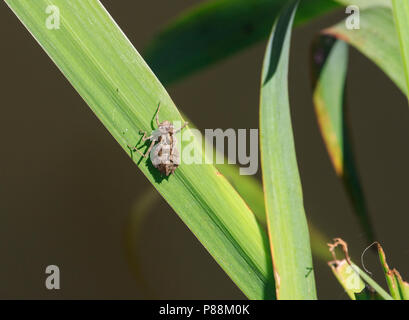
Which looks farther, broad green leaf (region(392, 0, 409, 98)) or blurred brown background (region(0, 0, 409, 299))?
blurred brown background (region(0, 0, 409, 299))

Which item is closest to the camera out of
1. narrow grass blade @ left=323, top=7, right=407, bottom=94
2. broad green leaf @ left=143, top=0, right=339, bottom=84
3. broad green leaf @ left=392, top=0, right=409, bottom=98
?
broad green leaf @ left=392, top=0, right=409, bottom=98

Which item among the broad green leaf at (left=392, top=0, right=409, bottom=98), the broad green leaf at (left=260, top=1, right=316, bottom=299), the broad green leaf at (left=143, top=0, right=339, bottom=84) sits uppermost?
the broad green leaf at (left=143, top=0, right=339, bottom=84)

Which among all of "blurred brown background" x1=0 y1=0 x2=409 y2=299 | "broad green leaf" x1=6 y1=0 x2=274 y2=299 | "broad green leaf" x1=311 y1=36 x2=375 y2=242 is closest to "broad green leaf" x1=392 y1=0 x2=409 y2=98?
"broad green leaf" x1=6 y1=0 x2=274 y2=299

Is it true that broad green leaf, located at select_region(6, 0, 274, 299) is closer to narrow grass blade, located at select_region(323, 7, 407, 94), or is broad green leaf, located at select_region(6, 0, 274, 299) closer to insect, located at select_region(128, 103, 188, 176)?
insect, located at select_region(128, 103, 188, 176)

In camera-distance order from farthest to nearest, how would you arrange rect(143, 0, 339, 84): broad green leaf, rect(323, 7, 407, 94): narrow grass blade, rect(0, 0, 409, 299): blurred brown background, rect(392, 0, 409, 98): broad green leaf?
rect(0, 0, 409, 299): blurred brown background → rect(143, 0, 339, 84): broad green leaf → rect(323, 7, 407, 94): narrow grass blade → rect(392, 0, 409, 98): broad green leaf

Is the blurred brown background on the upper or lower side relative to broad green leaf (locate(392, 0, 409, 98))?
upper
